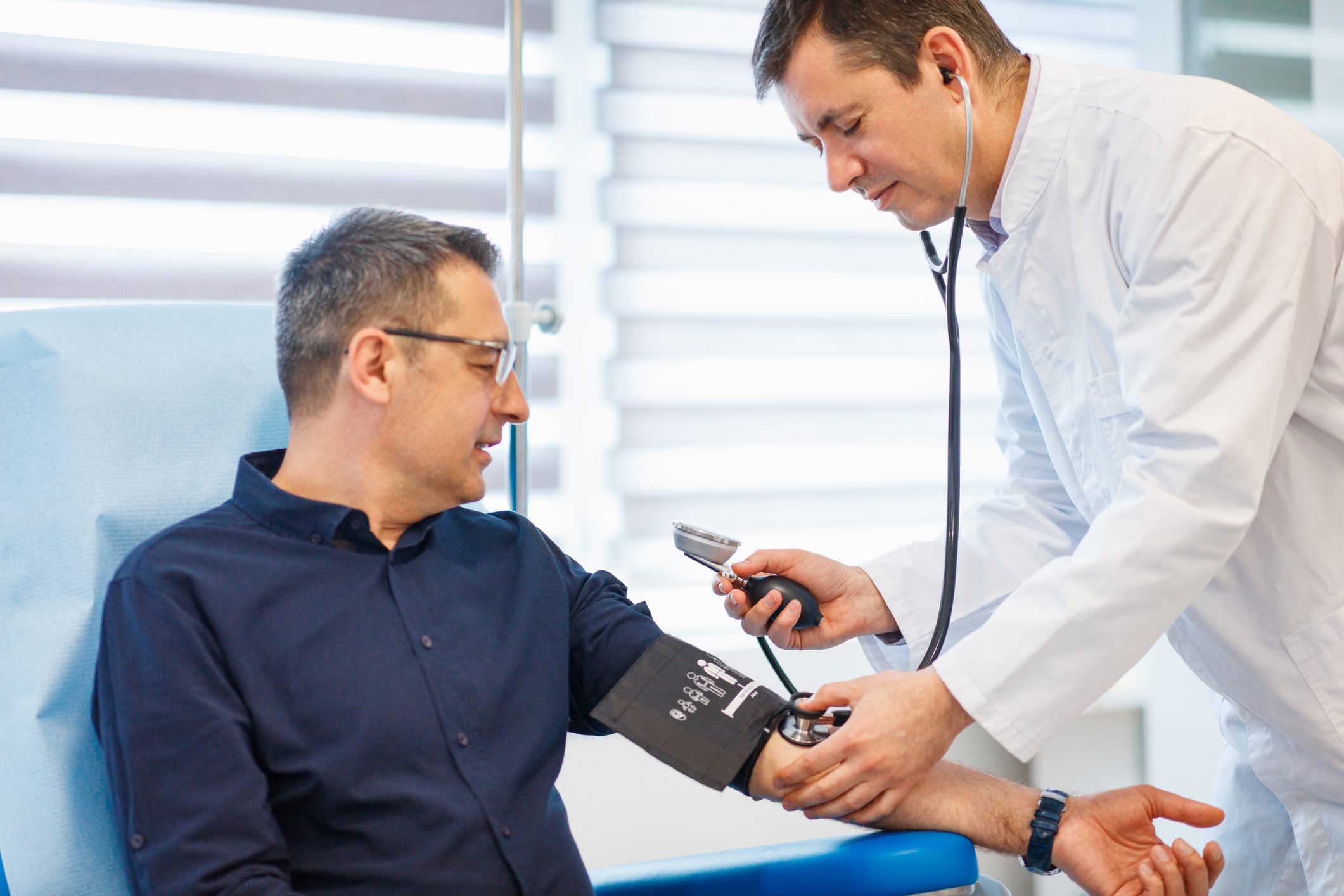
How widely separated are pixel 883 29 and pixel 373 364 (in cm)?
68

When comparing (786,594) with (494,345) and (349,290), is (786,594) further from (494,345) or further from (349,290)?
(349,290)

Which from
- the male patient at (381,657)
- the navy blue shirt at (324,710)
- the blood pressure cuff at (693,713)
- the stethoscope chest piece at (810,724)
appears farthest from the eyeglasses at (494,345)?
the stethoscope chest piece at (810,724)

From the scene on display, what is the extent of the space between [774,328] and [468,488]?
46.0 inches

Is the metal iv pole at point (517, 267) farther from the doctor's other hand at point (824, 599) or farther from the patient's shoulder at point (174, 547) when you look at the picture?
the patient's shoulder at point (174, 547)

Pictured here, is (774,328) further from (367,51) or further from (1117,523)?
(1117,523)

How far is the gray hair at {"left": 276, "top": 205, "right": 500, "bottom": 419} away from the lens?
127cm

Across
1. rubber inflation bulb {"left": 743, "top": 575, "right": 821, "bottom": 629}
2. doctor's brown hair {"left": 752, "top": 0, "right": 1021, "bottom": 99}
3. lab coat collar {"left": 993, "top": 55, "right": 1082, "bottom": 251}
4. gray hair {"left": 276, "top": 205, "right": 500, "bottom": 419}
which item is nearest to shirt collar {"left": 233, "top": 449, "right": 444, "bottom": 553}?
gray hair {"left": 276, "top": 205, "right": 500, "bottom": 419}

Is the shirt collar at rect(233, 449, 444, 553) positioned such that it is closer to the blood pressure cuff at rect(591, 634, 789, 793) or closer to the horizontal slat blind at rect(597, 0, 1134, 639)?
the blood pressure cuff at rect(591, 634, 789, 793)

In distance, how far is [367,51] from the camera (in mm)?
2045

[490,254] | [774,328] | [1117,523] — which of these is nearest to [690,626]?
[774,328]

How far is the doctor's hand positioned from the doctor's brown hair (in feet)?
2.19

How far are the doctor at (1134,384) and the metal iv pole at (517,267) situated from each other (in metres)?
0.38

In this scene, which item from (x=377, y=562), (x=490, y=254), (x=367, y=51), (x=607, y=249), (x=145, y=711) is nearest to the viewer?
(x=145, y=711)

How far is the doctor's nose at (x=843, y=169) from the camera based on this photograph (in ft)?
4.32
